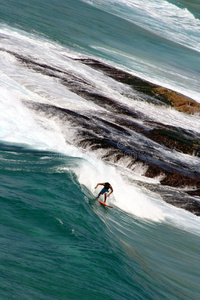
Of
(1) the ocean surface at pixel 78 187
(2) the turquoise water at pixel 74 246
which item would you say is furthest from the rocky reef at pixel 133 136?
(2) the turquoise water at pixel 74 246

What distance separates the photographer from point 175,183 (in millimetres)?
16500

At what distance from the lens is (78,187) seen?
13.2 m

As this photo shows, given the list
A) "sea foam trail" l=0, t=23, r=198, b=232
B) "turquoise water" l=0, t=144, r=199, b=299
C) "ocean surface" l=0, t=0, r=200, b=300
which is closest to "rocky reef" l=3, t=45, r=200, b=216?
"ocean surface" l=0, t=0, r=200, b=300

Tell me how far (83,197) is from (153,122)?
33.4ft

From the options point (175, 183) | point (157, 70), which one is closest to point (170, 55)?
point (157, 70)

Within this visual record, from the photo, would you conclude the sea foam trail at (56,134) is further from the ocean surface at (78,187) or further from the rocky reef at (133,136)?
the rocky reef at (133,136)

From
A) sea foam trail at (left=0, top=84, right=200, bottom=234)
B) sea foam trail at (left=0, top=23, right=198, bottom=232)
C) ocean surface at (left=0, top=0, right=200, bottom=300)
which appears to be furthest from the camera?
sea foam trail at (left=0, top=23, right=198, bottom=232)

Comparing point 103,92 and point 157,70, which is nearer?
point 103,92

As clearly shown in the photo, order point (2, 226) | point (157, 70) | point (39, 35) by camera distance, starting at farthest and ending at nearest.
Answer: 1. point (157, 70)
2. point (39, 35)
3. point (2, 226)

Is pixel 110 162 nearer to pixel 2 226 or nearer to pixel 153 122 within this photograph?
pixel 153 122

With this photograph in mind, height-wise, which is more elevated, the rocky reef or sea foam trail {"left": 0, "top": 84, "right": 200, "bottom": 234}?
the rocky reef

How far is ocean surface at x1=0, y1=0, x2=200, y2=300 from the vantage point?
27.5ft

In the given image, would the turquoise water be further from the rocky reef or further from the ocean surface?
the rocky reef

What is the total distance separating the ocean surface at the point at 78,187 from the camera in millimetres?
8391
